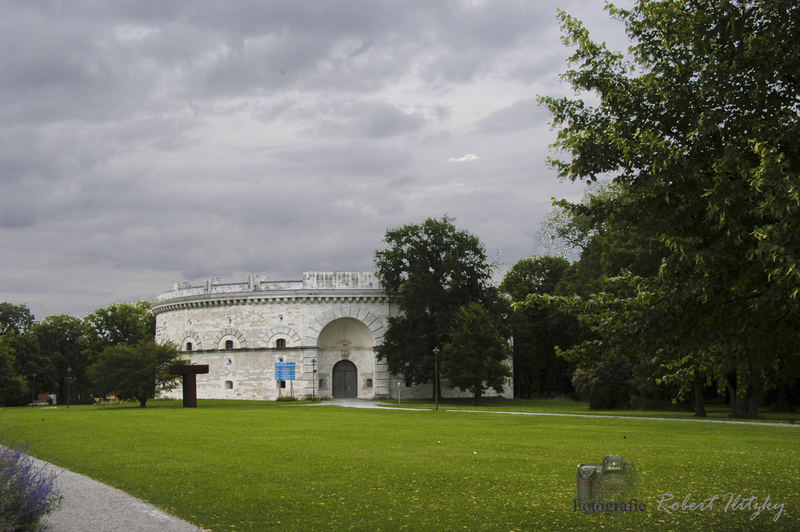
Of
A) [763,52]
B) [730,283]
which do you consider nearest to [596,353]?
[730,283]

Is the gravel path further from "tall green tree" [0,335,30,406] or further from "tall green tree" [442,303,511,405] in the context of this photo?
"tall green tree" [0,335,30,406]

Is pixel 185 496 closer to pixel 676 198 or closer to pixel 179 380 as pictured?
pixel 676 198

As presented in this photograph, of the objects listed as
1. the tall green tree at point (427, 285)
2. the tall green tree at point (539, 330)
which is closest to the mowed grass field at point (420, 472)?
the tall green tree at point (427, 285)

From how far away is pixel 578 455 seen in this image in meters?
15.3

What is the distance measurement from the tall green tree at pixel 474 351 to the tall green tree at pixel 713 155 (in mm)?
37536

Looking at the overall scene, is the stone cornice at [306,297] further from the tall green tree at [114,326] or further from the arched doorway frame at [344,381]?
the tall green tree at [114,326]

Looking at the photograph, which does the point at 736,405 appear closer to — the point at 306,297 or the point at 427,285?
Result: the point at 427,285

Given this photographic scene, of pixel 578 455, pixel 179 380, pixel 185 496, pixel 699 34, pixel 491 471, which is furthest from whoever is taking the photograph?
pixel 179 380

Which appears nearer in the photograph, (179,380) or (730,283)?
(730,283)

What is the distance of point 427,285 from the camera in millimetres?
52000

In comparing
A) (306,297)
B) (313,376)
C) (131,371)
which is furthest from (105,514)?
(306,297)

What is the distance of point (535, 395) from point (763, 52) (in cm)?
6544

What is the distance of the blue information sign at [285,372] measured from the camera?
188 ft

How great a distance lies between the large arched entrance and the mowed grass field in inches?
1449
